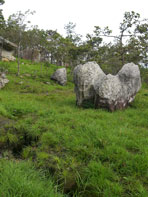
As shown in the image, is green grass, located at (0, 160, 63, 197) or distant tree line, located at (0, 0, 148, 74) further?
distant tree line, located at (0, 0, 148, 74)

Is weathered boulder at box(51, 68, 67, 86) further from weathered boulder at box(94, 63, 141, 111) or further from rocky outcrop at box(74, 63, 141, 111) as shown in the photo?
weathered boulder at box(94, 63, 141, 111)

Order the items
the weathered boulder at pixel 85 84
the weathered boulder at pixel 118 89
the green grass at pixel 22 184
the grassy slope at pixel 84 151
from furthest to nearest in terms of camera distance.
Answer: the weathered boulder at pixel 85 84 → the weathered boulder at pixel 118 89 → the grassy slope at pixel 84 151 → the green grass at pixel 22 184

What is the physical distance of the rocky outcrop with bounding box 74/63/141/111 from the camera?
10430 mm

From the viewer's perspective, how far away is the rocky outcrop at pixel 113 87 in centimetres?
1043

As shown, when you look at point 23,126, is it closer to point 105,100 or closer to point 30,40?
point 105,100

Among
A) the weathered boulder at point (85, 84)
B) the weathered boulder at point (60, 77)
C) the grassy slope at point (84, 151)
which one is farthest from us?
the weathered boulder at point (60, 77)

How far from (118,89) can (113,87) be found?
531 millimetres

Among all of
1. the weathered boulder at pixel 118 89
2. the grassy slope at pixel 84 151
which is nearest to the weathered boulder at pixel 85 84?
the weathered boulder at pixel 118 89

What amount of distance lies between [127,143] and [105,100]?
198 inches

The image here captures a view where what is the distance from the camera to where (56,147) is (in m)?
5.65

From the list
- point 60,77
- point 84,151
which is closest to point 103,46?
point 60,77

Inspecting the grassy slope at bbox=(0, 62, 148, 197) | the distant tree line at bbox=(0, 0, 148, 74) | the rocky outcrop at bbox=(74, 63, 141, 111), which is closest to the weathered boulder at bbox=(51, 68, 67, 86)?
the distant tree line at bbox=(0, 0, 148, 74)

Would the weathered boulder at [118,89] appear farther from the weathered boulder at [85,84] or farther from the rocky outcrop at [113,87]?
the weathered boulder at [85,84]

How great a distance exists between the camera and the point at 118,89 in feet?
35.9
